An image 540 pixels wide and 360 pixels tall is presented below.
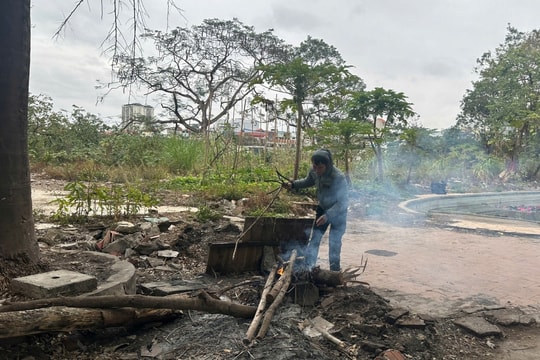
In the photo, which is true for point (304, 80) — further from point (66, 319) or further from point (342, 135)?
point (66, 319)

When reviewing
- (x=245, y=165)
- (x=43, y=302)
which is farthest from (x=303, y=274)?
(x=245, y=165)

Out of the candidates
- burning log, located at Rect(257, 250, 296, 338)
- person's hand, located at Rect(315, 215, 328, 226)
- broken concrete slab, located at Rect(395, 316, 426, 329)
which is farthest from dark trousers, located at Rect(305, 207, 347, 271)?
broken concrete slab, located at Rect(395, 316, 426, 329)

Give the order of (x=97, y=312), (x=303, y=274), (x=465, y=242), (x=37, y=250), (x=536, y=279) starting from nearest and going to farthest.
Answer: (x=97, y=312) → (x=37, y=250) → (x=303, y=274) → (x=536, y=279) → (x=465, y=242)

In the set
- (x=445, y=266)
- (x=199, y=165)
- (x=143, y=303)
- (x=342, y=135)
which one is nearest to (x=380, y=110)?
(x=342, y=135)

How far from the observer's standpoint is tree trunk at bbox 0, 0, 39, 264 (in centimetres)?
312

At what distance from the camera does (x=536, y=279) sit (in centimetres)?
498

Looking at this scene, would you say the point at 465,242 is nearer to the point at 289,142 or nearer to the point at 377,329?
the point at 377,329

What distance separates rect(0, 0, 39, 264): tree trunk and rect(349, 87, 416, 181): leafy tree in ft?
33.3

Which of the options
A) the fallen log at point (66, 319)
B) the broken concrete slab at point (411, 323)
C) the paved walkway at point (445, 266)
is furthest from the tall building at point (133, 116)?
the broken concrete slab at point (411, 323)

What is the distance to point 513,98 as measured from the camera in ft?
70.3

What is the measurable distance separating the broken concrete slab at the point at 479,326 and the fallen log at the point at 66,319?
Result: 8.57 feet

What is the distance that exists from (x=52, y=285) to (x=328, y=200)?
9.73 ft

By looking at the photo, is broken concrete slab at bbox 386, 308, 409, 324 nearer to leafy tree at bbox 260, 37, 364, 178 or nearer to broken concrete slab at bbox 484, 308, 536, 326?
broken concrete slab at bbox 484, 308, 536, 326

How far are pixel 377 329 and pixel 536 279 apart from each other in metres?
3.02
